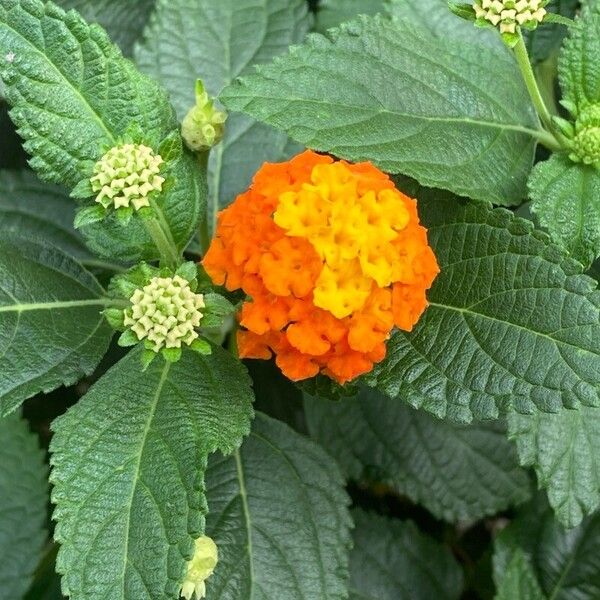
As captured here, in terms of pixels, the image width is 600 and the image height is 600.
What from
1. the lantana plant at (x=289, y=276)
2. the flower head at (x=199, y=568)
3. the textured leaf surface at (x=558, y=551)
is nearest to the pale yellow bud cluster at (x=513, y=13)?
the lantana plant at (x=289, y=276)

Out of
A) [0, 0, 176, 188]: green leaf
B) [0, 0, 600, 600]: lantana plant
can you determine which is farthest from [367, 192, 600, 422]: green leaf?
[0, 0, 176, 188]: green leaf

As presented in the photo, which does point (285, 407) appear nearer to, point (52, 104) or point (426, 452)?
point (426, 452)

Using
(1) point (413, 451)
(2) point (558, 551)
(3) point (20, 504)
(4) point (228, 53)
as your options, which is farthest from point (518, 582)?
(4) point (228, 53)

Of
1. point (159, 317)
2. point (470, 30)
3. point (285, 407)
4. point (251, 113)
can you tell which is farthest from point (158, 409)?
point (470, 30)

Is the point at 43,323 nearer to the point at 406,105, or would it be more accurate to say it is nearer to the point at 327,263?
the point at 327,263

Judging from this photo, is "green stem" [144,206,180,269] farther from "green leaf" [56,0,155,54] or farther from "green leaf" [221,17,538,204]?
"green leaf" [56,0,155,54]

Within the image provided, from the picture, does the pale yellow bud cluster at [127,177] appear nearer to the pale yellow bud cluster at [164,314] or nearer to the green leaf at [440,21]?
the pale yellow bud cluster at [164,314]
